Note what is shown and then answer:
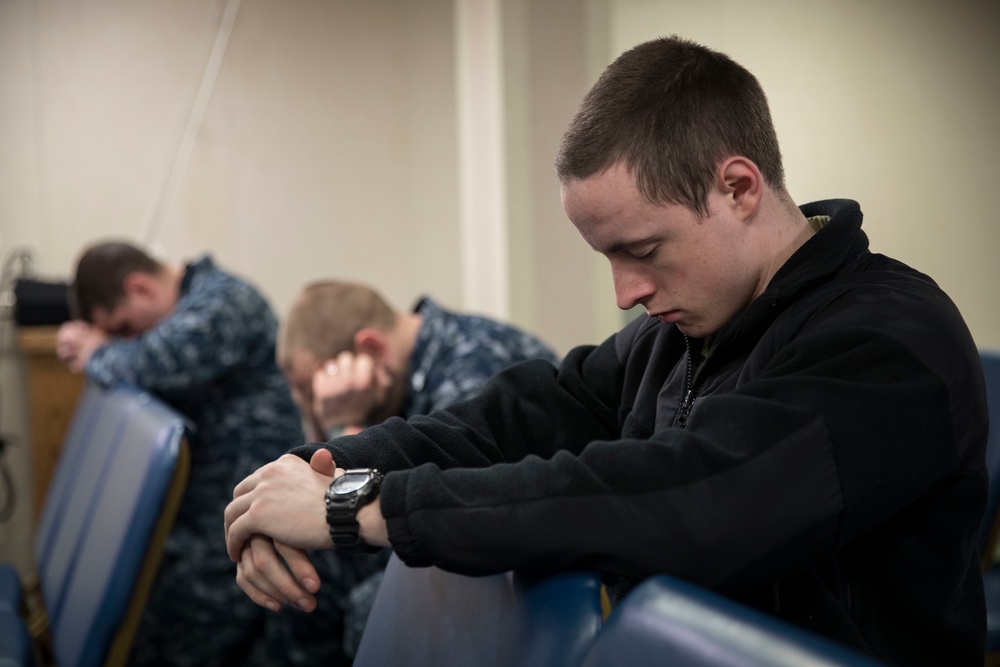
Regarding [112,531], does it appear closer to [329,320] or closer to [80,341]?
[329,320]

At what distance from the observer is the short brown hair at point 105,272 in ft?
9.77

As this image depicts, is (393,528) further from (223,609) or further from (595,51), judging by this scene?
(595,51)

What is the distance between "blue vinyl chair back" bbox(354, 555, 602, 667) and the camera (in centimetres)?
63

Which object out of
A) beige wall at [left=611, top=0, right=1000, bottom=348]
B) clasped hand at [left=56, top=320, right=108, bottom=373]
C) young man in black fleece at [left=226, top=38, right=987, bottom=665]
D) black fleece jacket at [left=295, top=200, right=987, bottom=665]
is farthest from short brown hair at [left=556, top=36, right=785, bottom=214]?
clasped hand at [left=56, top=320, right=108, bottom=373]

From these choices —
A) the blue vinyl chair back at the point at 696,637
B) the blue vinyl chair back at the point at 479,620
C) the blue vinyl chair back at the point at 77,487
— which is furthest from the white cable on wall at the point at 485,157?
the blue vinyl chair back at the point at 696,637

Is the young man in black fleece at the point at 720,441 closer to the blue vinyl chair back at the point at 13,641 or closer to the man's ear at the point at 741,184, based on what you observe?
the man's ear at the point at 741,184

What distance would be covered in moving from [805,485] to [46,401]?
11.6 feet

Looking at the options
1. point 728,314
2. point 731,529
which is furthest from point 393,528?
point 728,314

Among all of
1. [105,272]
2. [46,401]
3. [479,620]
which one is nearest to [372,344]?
[479,620]

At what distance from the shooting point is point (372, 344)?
196cm

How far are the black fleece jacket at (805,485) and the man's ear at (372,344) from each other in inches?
39.0

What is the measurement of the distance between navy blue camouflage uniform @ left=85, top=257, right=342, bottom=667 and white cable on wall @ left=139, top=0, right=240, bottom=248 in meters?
1.23

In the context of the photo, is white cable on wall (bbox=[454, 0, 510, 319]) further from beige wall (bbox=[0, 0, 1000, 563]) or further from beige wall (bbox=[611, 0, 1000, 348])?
beige wall (bbox=[611, 0, 1000, 348])

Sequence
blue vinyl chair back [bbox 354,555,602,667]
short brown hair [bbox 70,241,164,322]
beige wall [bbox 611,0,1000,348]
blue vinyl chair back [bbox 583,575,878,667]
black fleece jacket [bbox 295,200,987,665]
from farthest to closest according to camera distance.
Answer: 1. short brown hair [bbox 70,241,164,322]
2. beige wall [bbox 611,0,1000,348]
3. black fleece jacket [bbox 295,200,987,665]
4. blue vinyl chair back [bbox 354,555,602,667]
5. blue vinyl chair back [bbox 583,575,878,667]
